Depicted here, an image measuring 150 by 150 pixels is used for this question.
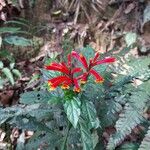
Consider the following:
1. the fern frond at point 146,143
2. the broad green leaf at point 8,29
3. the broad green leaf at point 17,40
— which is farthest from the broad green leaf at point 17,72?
the fern frond at point 146,143

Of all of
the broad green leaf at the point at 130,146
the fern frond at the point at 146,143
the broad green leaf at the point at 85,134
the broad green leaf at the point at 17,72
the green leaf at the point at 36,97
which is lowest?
the broad green leaf at the point at 130,146

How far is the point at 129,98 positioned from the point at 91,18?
5.02 feet

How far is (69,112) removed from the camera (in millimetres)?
1815

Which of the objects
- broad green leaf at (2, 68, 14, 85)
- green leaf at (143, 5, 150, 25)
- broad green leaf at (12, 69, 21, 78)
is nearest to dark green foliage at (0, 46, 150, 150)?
broad green leaf at (2, 68, 14, 85)

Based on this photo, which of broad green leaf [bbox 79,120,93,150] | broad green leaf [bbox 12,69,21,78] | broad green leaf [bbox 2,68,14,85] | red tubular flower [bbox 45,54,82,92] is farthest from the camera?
broad green leaf [bbox 12,69,21,78]

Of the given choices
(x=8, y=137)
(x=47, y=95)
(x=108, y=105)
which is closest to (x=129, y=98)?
(x=108, y=105)

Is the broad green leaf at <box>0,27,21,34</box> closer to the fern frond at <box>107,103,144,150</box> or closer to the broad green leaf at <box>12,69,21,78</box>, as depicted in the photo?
the broad green leaf at <box>12,69,21,78</box>

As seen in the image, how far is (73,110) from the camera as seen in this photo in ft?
5.97

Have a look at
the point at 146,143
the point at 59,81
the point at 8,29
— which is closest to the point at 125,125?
the point at 146,143

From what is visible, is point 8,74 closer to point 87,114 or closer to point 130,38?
point 130,38

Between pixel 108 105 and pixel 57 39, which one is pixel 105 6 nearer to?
pixel 57 39

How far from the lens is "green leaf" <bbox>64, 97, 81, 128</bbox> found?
1811 mm

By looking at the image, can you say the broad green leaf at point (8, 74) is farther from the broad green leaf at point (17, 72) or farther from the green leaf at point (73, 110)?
the green leaf at point (73, 110)

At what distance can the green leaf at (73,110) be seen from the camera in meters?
1.81
